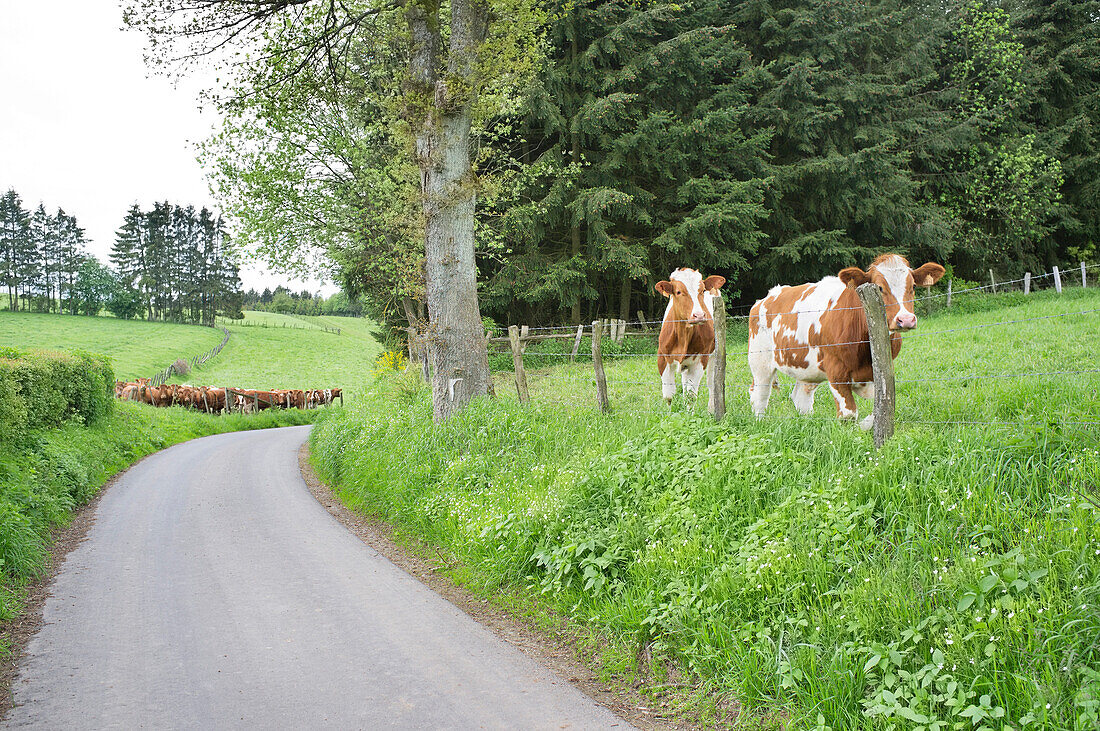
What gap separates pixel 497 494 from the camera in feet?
22.5

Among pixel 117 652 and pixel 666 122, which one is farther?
pixel 666 122

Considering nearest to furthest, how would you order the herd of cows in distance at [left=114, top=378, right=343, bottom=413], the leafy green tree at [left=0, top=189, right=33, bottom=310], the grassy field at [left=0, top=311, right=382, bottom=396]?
the herd of cows in distance at [left=114, top=378, right=343, bottom=413], the grassy field at [left=0, top=311, right=382, bottom=396], the leafy green tree at [left=0, top=189, right=33, bottom=310]

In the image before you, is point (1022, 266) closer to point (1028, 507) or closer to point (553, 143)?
point (553, 143)

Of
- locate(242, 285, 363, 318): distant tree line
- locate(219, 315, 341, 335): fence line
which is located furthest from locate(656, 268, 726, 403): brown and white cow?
locate(242, 285, 363, 318): distant tree line

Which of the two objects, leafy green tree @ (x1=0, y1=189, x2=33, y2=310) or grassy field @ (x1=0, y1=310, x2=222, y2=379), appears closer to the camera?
grassy field @ (x1=0, y1=310, x2=222, y2=379)

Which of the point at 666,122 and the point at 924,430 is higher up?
the point at 666,122

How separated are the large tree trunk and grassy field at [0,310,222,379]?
117 ft

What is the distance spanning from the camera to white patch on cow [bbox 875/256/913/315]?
6.48 m

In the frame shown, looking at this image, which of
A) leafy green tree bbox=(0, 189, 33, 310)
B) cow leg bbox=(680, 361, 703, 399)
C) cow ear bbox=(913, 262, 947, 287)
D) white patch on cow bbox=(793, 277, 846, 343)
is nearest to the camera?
cow ear bbox=(913, 262, 947, 287)

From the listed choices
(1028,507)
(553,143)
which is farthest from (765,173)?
(1028,507)

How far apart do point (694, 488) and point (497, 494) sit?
2.30 metres

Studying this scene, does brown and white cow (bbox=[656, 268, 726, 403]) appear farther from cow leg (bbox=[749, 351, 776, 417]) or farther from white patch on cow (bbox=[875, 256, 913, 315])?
white patch on cow (bbox=[875, 256, 913, 315])

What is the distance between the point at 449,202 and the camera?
1006 cm

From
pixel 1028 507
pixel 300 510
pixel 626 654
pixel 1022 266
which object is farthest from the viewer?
pixel 1022 266
